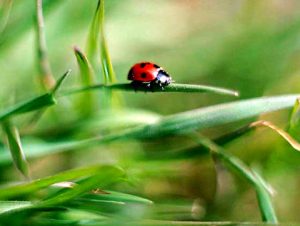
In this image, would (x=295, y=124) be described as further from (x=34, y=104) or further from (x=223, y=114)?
(x=34, y=104)

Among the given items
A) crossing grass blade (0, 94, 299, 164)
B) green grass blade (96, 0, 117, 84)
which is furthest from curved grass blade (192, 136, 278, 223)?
green grass blade (96, 0, 117, 84)

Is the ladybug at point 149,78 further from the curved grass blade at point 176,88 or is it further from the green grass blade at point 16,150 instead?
the green grass blade at point 16,150

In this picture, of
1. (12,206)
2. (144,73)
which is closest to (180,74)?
(144,73)

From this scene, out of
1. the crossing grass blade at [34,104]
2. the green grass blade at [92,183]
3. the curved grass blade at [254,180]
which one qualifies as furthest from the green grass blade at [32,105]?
the curved grass blade at [254,180]

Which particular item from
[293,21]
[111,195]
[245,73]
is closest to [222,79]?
[245,73]

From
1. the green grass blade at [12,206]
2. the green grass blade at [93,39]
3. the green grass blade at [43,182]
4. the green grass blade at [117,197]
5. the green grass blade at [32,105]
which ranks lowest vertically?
the green grass blade at [12,206]

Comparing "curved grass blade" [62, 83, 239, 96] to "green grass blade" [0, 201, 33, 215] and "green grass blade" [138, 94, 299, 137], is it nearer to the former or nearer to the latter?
"green grass blade" [138, 94, 299, 137]
